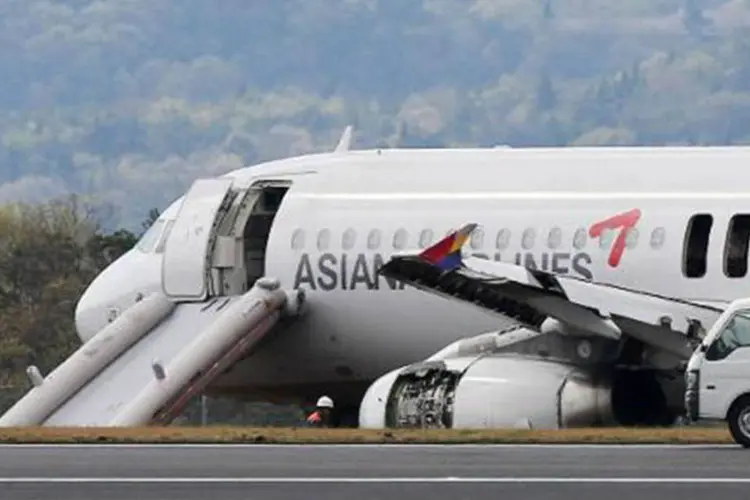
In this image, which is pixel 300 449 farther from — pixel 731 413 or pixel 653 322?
pixel 653 322

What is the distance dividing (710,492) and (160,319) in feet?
76.8

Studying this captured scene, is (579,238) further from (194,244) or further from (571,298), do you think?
(194,244)

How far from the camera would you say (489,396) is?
144ft

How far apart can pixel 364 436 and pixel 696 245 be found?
29.5 ft

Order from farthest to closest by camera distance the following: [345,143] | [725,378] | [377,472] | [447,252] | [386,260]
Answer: [345,143] → [386,260] → [447,252] → [725,378] → [377,472]

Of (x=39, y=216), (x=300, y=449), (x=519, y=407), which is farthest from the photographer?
(x=39, y=216)

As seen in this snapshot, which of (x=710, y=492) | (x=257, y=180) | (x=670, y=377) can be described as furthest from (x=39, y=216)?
(x=710, y=492)

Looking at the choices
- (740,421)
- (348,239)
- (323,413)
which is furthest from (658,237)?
(740,421)

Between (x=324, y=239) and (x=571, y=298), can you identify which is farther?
(x=324, y=239)

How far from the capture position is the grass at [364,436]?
121 ft

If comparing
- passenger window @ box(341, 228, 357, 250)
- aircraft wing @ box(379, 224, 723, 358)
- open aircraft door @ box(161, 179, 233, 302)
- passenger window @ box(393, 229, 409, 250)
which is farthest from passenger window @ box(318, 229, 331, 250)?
aircraft wing @ box(379, 224, 723, 358)

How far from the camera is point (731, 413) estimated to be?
3528 cm

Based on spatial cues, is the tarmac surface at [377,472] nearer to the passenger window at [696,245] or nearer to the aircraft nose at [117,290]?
the passenger window at [696,245]

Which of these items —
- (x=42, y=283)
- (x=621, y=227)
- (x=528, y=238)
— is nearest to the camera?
(x=621, y=227)
